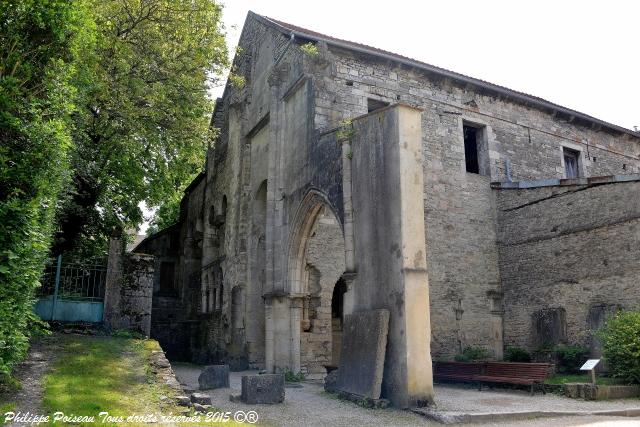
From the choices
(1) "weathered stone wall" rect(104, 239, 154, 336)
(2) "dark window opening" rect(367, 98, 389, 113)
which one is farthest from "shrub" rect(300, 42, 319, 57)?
(1) "weathered stone wall" rect(104, 239, 154, 336)

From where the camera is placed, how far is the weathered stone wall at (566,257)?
12484 mm

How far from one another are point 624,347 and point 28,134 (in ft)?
34.4

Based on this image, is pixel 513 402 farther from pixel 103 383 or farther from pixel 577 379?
pixel 103 383

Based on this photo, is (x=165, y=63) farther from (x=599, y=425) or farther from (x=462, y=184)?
(x=599, y=425)

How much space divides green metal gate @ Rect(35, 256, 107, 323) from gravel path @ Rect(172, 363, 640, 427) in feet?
12.3

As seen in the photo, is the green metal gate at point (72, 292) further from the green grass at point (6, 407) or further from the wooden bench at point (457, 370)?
the wooden bench at point (457, 370)

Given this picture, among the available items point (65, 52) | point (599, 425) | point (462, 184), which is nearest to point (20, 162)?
point (65, 52)

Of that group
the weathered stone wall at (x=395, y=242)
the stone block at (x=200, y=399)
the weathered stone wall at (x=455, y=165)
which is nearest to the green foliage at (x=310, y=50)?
the weathered stone wall at (x=455, y=165)

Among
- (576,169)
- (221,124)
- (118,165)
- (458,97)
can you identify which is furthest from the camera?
(221,124)

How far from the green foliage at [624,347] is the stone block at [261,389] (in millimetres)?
6475

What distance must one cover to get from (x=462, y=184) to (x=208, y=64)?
7.67m

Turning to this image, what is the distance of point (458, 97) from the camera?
16000 millimetres

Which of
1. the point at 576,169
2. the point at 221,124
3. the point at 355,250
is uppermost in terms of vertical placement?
the point at 221,124

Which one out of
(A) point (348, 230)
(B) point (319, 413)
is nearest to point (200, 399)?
(B) point (319, 413)
